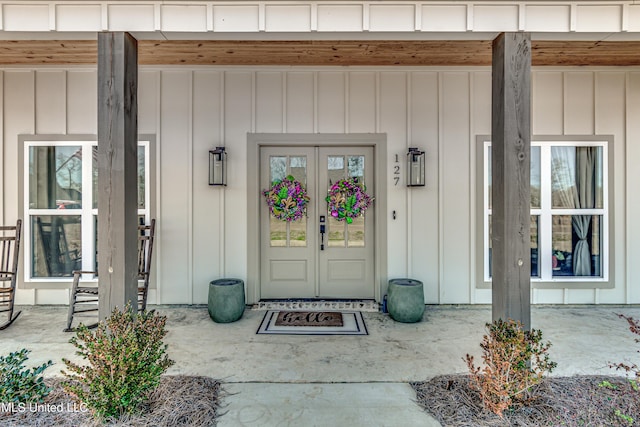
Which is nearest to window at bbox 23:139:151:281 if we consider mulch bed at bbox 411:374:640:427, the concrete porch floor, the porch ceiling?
the concrete porch floor

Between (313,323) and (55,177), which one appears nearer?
(313,323)

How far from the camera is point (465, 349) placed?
3234 millimetres

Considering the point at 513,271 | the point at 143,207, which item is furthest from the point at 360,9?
the point at 143,207

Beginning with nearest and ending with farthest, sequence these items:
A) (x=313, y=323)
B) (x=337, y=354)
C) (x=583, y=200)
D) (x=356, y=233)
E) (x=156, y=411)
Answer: (x=156, y=411) < (x=337, y=354) < (x=313, y=323) < (x=583, y=200) < (x=356, y=233)

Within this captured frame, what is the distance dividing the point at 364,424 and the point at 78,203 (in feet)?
13.8

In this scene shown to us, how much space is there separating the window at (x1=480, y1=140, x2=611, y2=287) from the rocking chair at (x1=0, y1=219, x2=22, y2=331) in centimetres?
545

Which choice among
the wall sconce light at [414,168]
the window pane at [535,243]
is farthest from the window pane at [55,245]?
the window pane at [535,243]

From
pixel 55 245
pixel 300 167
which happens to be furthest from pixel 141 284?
pixel 300 167

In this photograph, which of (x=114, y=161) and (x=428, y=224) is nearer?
(x=114, y=161)

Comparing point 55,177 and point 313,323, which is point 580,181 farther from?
point 55,177

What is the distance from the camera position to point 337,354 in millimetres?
3115

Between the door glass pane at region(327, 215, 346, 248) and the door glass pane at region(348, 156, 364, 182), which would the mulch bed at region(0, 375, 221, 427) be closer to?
the door glass pane at region(327, 215, 346, 248)

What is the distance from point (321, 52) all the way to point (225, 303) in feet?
9.75

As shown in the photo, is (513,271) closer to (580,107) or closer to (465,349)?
(465,349)
